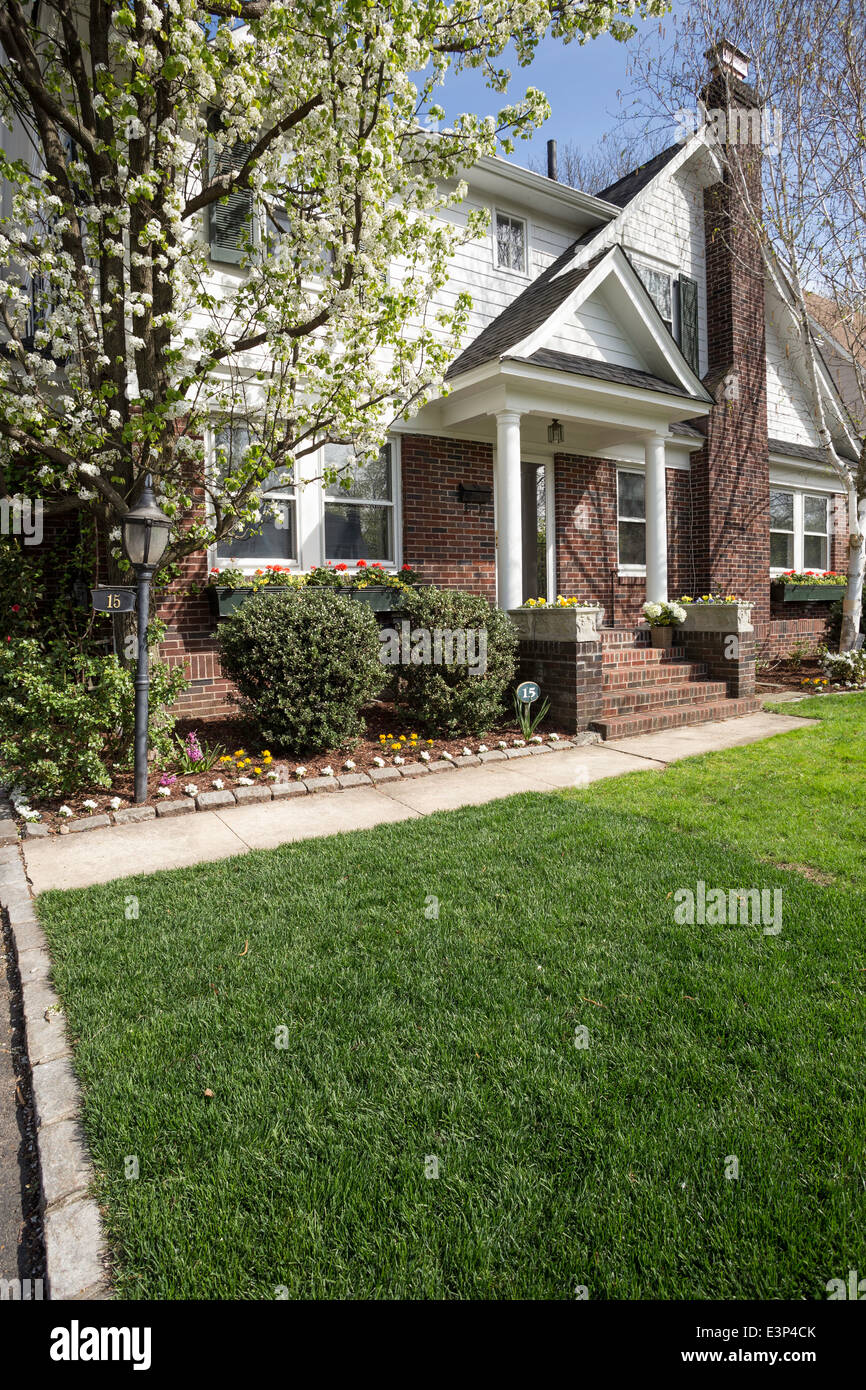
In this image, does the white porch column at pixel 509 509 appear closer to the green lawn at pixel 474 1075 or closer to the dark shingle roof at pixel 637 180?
the green lawn at pixel 474 1075

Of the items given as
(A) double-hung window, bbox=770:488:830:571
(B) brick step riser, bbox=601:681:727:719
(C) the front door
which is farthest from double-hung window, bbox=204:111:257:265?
(A) double-hung window, bbox=770:488:830:571

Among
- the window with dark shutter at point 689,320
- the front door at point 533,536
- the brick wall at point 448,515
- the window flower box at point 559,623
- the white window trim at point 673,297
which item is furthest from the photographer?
the window with dark shutter at point 689,320

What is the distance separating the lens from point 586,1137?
2023mm

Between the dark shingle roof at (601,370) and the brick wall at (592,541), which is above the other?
the dark shingle roof at (601,370)

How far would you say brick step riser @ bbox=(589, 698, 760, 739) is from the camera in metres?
7.53

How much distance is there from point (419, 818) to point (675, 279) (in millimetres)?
11876

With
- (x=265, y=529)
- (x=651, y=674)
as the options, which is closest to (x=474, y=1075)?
(x=265, y=529)

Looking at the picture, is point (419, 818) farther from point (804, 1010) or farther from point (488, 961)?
point (804, 1010)

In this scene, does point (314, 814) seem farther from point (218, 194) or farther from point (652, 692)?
point (652, 692)

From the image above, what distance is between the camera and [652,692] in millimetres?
8320

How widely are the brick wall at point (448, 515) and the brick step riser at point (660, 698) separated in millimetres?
2747

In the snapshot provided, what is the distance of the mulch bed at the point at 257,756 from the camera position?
530 cm

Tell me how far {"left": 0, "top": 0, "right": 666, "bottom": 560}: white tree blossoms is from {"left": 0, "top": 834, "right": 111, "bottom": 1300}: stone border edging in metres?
3.70

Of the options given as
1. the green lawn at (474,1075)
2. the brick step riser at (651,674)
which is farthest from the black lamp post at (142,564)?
the brick step riser at (651,674)
